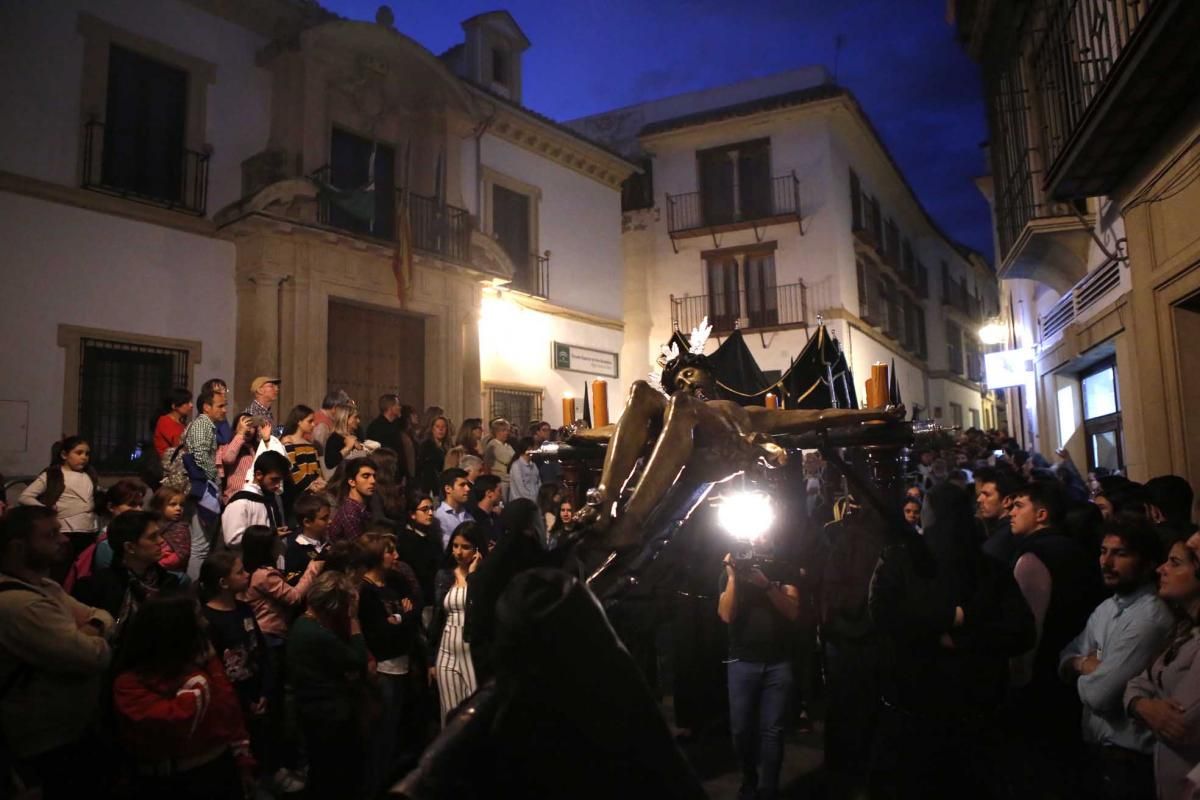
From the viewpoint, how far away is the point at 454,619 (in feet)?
14.7

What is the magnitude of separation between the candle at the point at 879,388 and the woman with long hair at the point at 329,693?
2828 mm

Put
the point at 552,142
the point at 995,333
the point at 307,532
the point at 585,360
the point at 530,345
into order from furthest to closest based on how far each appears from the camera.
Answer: the point at 995,333 < the point at 585,360 < the point at 552,142 < the point at 530,345 < the point at 307,532

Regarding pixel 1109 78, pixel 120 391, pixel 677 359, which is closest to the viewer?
pixel 677 359

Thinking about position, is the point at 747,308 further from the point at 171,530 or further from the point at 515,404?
the point at 171,530

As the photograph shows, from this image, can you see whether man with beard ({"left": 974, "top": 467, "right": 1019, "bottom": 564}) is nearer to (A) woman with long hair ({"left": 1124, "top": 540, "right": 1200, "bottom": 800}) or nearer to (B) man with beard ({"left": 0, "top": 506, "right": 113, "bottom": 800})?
(A) woman with long hair ({"left": 1124, "top": 540, "right": 1200, "bottom": 800})

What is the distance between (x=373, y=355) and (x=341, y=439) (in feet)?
17.7

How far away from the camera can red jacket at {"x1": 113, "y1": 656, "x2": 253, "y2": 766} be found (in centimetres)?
301

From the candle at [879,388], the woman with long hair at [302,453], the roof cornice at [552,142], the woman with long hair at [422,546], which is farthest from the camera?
the roof cornice at [552,142]

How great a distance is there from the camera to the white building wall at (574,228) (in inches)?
639

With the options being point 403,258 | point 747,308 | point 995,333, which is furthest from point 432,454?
point 995,333

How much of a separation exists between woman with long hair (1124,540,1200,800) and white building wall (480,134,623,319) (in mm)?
14054

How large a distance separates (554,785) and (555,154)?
55.0 ft

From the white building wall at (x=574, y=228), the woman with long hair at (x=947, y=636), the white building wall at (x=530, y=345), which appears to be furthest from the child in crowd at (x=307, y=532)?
the white building wall at (x=574, y=228)

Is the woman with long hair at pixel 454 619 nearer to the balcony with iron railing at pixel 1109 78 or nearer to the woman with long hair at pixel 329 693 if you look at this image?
the woman with long hair at pixel 329 693
